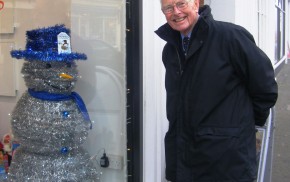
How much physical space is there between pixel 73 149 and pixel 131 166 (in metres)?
0.44

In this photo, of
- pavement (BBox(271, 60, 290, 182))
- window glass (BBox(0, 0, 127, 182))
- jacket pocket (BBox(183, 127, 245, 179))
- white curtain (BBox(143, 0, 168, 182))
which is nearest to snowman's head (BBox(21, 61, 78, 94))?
window glass (BBox(0, 0, 127, 182))

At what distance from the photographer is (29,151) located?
230cm

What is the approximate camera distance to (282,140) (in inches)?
250

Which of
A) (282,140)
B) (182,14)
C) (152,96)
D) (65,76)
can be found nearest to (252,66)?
(182,14)

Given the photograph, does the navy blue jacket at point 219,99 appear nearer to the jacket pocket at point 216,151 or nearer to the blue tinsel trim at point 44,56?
the jacket pocket at point 216,151

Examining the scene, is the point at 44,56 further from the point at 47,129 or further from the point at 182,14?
the point at 182,14

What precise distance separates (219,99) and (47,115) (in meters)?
0.96

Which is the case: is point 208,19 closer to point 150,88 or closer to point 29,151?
point 150,88

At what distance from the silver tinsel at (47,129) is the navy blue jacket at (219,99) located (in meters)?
0.66

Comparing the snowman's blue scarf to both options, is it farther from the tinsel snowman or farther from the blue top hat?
the blue top hat

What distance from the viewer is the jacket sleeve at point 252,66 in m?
1.93

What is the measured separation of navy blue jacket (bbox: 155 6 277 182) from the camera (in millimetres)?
1947

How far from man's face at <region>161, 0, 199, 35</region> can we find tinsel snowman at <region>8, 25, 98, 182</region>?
0.65m

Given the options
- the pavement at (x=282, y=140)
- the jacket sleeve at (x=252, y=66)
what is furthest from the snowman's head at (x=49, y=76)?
the pavement at (x=282, y=140)
